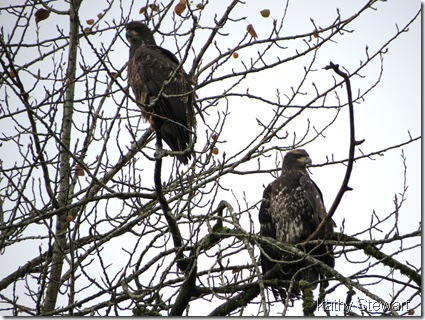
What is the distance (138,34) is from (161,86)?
1175 mm

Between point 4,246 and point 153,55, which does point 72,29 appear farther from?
point 4,246

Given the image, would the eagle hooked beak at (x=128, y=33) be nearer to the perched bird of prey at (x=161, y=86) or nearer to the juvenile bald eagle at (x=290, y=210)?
the perched bird of prey at (x=161, y=86)

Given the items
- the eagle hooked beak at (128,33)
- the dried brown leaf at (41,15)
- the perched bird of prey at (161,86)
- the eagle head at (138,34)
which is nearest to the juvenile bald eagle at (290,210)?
the perched bird of prey at (161,86)

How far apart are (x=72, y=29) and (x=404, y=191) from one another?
3.38 m

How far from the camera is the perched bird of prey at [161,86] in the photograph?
596 centimetres

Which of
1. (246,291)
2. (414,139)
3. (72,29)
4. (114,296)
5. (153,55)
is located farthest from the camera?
(153,55)

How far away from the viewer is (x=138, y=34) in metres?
6.85

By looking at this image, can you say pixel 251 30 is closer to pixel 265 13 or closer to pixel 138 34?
pixel 265 13

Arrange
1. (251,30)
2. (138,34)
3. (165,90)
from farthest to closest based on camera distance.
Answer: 1. (138,34)
2. (165,90)
3. (251,30)

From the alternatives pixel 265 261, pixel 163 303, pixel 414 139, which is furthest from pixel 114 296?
pixel 414 139

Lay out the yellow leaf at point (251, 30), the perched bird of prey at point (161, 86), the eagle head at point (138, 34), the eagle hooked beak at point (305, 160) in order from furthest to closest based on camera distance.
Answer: the eagle hooked beak at point (305, 160)
the eagle head at point (138, 34)
the perched bird of prey at point (161, 86)
the yellow leaf at point (251, 30)

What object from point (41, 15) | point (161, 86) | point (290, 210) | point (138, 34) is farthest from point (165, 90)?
point (290, 210)

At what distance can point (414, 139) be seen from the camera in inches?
204

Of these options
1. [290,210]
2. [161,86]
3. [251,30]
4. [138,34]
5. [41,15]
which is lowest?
[290,210]
